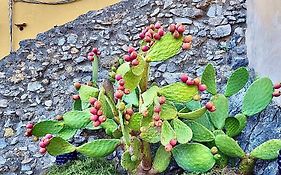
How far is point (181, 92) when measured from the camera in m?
2.66

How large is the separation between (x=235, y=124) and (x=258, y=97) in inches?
6.9

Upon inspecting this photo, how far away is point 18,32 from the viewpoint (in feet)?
14.2

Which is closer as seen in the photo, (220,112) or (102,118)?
(102,118)

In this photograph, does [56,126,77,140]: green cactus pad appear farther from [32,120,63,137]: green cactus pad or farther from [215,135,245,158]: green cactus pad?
[215,135,245,158]: green cactus pad

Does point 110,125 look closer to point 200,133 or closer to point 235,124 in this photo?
point 200,133

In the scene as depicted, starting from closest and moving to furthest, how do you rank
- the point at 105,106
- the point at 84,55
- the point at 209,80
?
the point at 105,106
the point at 209,80
the point at 84,55

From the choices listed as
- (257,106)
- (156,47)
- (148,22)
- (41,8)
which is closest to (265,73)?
(257,106)

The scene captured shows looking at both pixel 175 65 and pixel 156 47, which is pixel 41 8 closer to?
pixel 175 65

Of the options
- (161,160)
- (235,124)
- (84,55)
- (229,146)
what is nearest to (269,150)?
(229,146)

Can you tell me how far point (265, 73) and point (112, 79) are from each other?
81 centimetres

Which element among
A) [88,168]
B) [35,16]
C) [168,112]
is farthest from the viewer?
[35,16]

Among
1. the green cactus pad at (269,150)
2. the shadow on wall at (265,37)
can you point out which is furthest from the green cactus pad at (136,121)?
the shadow on wall at (265,37)

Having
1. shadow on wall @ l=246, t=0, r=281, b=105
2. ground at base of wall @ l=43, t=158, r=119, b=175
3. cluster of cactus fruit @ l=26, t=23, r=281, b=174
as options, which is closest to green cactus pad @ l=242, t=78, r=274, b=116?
cluster of cactus fruit @ l=26, t=23, r=281, b=174

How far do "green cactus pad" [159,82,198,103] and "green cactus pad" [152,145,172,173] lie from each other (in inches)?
10.5
